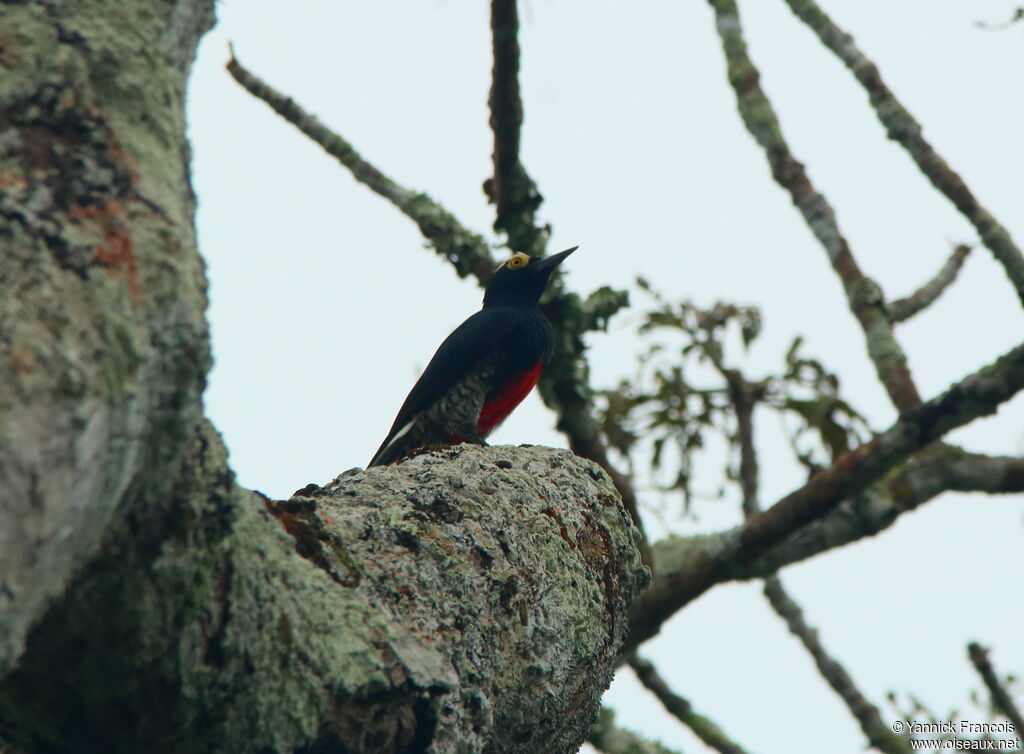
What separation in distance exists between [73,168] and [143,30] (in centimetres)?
27

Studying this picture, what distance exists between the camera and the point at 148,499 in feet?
5.04

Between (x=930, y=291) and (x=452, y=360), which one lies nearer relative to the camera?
(x=930, y=291)

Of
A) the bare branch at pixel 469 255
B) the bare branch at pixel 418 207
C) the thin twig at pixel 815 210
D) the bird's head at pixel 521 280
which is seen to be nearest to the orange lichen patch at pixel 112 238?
the thin twig at pixel 815 210

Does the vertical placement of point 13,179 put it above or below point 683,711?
below

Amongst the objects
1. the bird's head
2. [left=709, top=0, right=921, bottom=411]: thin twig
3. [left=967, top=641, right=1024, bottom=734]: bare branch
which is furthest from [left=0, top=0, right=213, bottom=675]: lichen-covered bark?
the bird's head

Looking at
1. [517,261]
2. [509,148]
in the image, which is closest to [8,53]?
[509,148]

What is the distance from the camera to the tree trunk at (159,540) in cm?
132

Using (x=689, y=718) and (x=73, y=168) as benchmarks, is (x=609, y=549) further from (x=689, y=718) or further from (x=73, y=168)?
(x=689, y=718)

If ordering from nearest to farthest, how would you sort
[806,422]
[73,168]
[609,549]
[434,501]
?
1. [73,168]
2. [434,501]
3. [609,549]
4. [806,422]

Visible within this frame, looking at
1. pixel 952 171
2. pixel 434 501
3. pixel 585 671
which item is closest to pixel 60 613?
pixel 434 501

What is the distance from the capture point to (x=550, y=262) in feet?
21.3

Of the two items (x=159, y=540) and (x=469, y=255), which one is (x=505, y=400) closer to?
(x=469, y=255)

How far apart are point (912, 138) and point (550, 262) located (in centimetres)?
209

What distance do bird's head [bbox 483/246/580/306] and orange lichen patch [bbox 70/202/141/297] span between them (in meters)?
5.02
